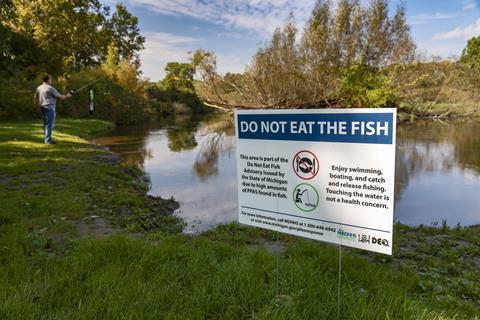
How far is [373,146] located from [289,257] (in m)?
1.95

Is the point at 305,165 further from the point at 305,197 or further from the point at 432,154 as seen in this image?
the point at 432,154

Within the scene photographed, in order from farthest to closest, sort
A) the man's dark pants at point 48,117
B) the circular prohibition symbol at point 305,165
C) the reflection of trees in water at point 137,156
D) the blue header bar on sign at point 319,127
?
1. the reflection of trees in water at point 137,156
2. the man's dark pants at point 48,117
3. the circular prohibition symbol at point 305,165
4. the blue header bar on sign at point 319,127

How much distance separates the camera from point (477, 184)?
9.71 meters

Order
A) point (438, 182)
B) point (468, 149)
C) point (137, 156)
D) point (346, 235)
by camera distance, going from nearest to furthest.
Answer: point (346, 235) → point (438, 182) → point (137, 156) → point (468, 149)

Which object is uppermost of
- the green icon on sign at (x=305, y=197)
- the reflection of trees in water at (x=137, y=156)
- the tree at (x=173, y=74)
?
the tree at (x=173, y=74)

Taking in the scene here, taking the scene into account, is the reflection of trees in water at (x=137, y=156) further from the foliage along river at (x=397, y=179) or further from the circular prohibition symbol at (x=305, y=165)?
the circular prohibition symbol at (x=305, y=165)

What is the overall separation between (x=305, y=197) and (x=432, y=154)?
45.6 ft

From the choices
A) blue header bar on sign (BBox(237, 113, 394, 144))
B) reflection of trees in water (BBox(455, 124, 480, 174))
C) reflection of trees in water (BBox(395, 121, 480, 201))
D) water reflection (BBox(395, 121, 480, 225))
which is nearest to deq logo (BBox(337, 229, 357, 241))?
blue header bar on sign (BBox(237, 113, 394, 144))

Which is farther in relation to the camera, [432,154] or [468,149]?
[468,149]

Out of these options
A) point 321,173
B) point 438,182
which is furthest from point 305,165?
point 438,182

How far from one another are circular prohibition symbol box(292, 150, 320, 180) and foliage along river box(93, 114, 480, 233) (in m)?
3.45

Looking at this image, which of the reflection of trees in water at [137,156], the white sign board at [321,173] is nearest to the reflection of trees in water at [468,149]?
the reflection of trees in water at [137,156]

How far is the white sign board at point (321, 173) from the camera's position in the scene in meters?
2.17

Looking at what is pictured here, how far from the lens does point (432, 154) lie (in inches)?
567
